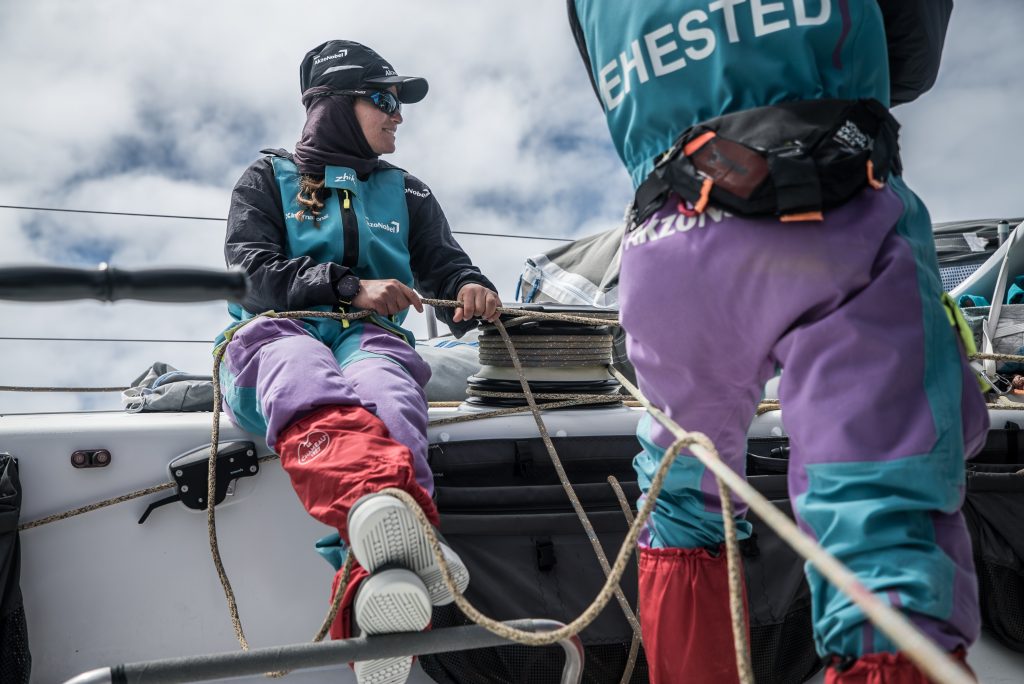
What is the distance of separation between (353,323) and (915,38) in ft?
4.22

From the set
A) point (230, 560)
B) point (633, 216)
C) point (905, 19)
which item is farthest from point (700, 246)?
point (230, 560)

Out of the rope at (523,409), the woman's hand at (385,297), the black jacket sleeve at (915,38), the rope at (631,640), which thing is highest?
the black jacket sleeve at (915,38)

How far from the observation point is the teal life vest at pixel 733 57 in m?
0.97

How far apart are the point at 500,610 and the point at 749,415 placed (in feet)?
2.58

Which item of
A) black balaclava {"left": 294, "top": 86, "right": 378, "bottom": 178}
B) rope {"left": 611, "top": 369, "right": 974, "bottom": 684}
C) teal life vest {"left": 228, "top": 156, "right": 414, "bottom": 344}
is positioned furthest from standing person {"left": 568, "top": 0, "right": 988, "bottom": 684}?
black balaclava {"left": 294, "top": 86, "right": 378, "bottom": 178}

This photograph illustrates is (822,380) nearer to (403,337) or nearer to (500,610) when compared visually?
(500,610)

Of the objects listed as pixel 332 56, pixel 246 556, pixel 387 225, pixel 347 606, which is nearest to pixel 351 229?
pixel 387 225

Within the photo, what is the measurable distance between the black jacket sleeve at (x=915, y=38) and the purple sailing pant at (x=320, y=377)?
0.97 metres

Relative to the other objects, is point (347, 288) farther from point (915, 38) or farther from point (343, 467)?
point (915, 38)

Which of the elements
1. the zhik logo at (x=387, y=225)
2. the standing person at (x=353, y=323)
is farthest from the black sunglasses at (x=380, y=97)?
the zhik logo at (x=387, y=225)

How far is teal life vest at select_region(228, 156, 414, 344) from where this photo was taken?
2014 millimetres

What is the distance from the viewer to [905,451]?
0.83m

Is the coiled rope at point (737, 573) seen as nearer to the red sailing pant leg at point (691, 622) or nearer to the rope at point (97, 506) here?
the red sailing pant leg at point (691, 622)

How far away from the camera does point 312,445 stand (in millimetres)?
1254
